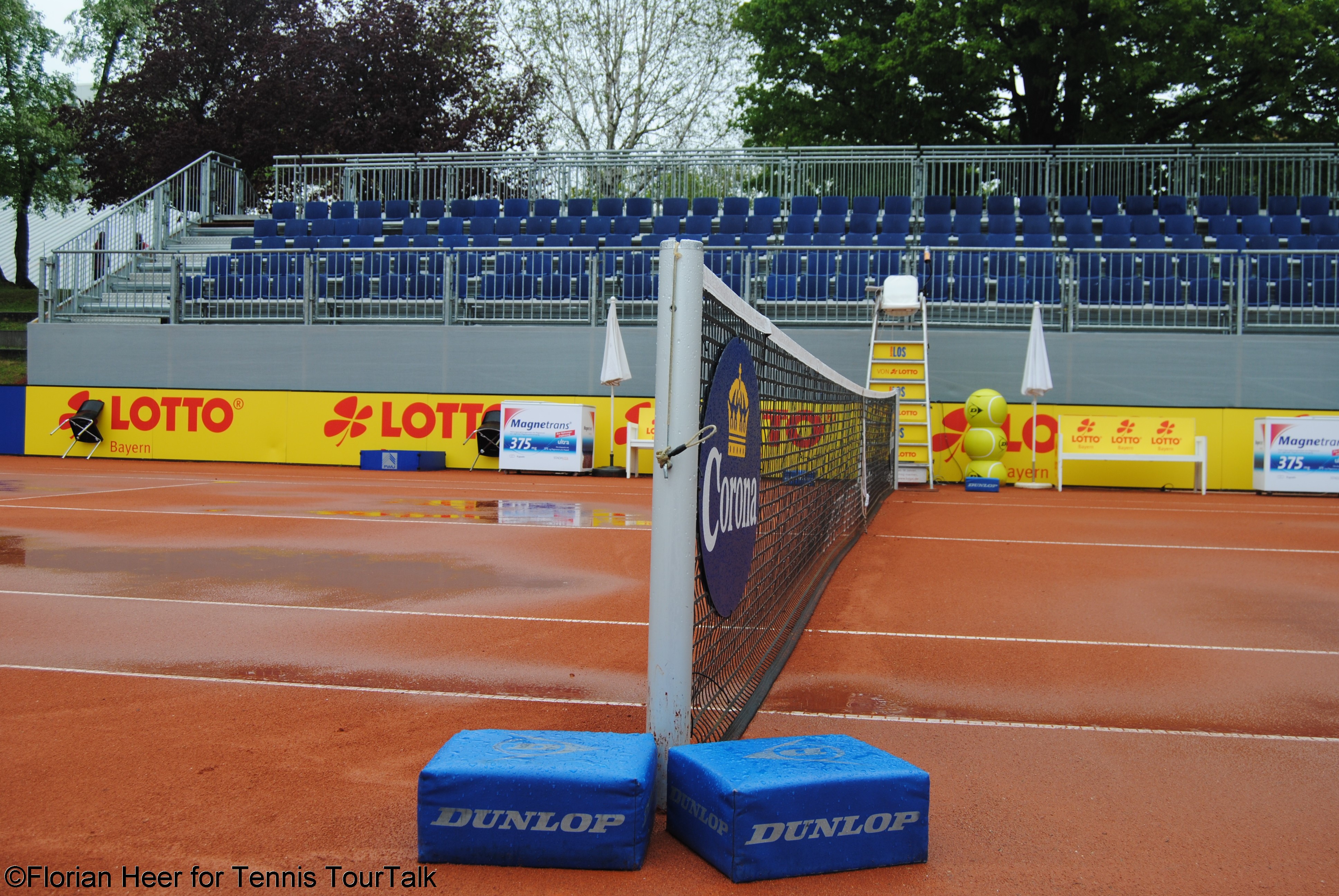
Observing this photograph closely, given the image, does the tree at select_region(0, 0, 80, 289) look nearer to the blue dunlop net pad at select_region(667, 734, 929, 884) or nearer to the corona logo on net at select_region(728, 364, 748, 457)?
the corona logo on net at select_region(728, 364, 748, 457)

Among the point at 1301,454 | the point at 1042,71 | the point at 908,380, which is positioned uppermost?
the point at 1042,71

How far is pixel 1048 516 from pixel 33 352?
736 inches

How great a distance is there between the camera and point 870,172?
23391 millimetres

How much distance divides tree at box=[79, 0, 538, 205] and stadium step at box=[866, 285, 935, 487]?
19.1 m

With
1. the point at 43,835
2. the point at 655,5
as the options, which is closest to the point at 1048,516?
the point at 43,835

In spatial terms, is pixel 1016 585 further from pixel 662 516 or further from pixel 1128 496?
pixel 1128 496

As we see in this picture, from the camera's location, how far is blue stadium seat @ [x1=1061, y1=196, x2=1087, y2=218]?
21297mm

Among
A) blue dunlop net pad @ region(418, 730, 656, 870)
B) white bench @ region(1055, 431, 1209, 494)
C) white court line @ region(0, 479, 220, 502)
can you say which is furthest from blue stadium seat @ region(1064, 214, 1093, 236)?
blue dunlop net pad @ region(418, 730, 656, 870)

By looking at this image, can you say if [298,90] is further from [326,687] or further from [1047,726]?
[1047,726]

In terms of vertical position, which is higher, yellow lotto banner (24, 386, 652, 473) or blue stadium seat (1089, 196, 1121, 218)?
blue stadium seat (1089, 196, 1121, 218)

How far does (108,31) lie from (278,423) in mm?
32961

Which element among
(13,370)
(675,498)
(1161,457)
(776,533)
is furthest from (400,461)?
(675,498)

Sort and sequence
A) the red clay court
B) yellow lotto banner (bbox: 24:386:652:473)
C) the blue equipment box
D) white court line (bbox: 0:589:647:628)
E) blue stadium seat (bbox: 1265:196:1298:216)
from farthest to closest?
blue stadium seat (bbox: 1265:196:1298:216), yellow lotto banner (bbox: 24:386:652:473), the blue equipment box, white court line (bbox: 0:589:647:628), the red clay court

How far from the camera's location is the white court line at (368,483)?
1419 centimetres
